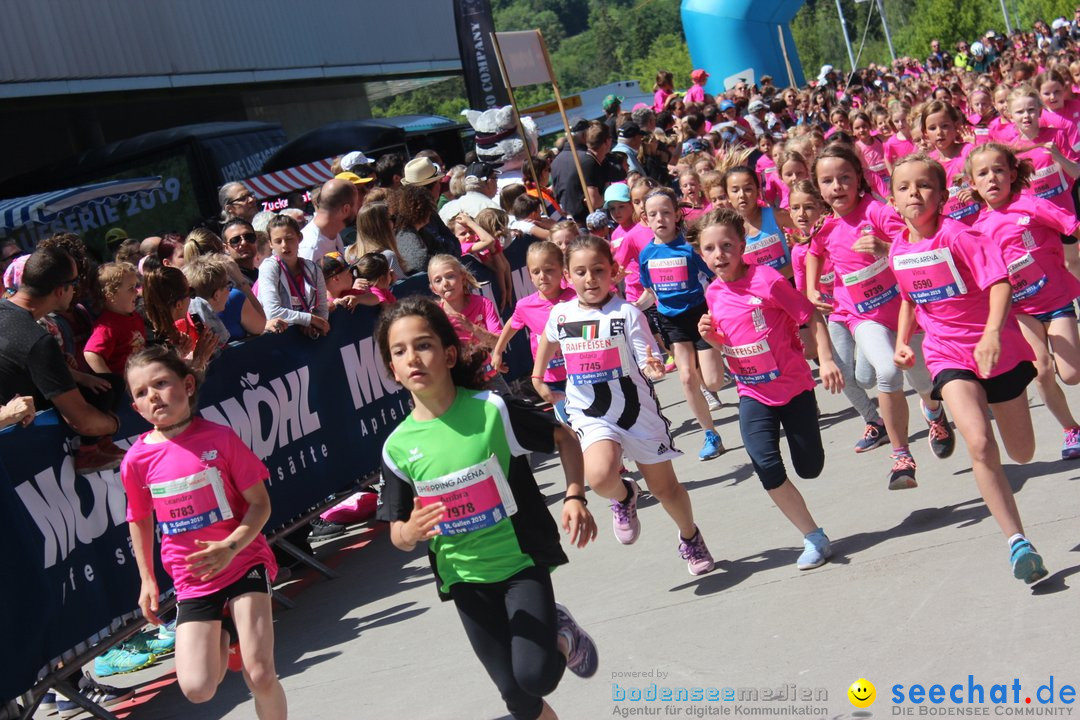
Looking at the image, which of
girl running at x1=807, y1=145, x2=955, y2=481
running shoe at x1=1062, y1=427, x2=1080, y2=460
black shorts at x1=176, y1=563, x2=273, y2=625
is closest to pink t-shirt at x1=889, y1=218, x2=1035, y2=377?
girl running at x1=807, y1=145, x2=955, y2=481

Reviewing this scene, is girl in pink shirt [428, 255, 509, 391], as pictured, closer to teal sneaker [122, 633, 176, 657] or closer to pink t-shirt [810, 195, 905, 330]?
pink t-shirt [810, 195, 905, 330]

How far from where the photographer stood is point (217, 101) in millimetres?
31344

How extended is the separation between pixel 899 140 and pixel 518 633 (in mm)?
10258

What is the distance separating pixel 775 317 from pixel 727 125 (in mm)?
11898

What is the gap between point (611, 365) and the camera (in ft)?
20.0

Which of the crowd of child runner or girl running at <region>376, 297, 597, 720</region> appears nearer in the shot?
girl running at <region>376, 297, 597, 720</region>

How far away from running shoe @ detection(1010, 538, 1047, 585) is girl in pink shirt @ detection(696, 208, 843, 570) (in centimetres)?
115

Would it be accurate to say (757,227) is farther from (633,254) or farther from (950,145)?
(950,145)

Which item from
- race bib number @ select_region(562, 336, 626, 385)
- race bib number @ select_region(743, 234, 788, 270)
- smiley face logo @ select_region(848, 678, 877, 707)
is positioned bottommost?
smiley face logo @ select_region(848, 678, 877, 707)

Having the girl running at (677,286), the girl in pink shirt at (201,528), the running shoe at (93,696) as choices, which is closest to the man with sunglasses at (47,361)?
the girl in pink shirt at (201,528)

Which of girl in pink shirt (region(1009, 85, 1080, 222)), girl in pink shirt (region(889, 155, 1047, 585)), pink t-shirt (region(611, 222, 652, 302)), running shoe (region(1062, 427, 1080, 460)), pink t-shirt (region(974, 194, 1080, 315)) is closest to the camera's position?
girl in pink shirt (region(889, 155, 1047, 585))

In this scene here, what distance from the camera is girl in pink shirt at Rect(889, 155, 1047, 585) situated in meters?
5.03

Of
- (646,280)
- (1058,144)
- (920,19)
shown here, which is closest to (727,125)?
(1058,144)

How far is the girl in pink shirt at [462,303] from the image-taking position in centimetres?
808
